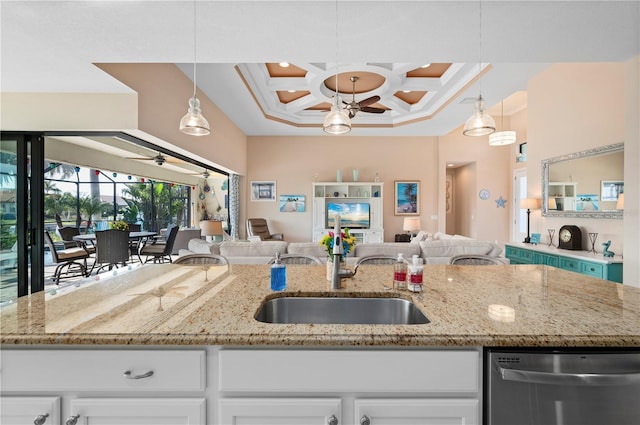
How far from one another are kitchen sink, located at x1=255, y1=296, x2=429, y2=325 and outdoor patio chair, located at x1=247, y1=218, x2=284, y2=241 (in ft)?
17.3

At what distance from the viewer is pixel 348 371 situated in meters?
1.00

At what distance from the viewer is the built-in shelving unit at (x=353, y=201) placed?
23.2 ft

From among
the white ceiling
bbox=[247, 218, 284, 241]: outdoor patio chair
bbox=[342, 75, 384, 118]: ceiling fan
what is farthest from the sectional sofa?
bbox=[247, 218, 284, 241]: outdoor patio chair

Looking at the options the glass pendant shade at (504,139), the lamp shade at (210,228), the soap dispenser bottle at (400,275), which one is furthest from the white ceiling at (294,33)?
the lamp shade at (210,228)

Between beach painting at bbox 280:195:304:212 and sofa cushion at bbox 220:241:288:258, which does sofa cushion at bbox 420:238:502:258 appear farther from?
beach painting at bbox 280:195:304:212

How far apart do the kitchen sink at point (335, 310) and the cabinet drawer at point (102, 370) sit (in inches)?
20.2

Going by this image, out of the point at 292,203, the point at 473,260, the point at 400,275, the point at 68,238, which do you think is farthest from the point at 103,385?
the point at 68,238

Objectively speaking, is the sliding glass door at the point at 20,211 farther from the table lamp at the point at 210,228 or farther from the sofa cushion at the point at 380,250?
the sofa cushion at the point at 380,250

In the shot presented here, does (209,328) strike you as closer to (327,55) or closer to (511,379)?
(511,379)

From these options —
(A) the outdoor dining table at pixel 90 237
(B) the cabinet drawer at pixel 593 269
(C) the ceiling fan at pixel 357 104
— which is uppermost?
(C) the ceiling fan at pixel 357 104

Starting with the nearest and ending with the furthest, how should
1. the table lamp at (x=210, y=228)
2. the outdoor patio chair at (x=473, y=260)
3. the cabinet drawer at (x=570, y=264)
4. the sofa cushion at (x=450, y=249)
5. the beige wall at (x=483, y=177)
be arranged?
Result: the outdoor patio chair at (x=473, y=260) → the cabinet drawer at (x=570, y=264) → the sofa cushion at (x=450, y=249) → the table lamp at (x=210, y=228) → the beige wall at (x=483, y=177)

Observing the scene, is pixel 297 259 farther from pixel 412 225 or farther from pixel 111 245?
pixel 412 225

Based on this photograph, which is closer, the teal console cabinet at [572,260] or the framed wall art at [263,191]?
the teal console cabinet at [572,260]

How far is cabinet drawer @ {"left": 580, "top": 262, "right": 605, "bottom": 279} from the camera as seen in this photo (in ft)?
9.63
